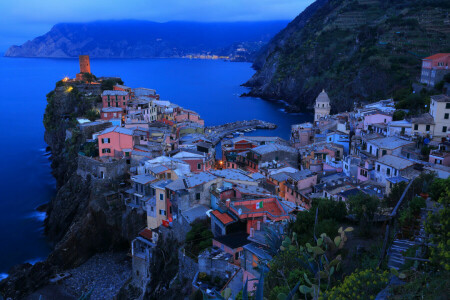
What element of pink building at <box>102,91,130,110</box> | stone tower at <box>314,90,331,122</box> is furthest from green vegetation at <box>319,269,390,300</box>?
stone tower at <box>314,90,331,122</box>

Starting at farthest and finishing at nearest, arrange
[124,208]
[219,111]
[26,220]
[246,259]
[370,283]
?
[219,111] < [26,220] < [124,208] < [246,259] < [370,283]

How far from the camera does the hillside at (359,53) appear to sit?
48281 millimetres

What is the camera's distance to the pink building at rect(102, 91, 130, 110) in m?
36.2

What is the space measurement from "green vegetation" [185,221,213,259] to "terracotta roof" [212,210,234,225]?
0.71 m

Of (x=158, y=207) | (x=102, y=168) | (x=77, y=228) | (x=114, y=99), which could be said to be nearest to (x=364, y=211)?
(x=158, y=207)

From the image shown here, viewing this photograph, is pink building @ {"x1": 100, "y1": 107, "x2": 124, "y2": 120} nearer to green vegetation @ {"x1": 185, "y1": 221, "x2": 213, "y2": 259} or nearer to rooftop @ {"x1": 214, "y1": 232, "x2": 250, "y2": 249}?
green vegetation @ {"x1": 185, "y1": 221, "x2": 213, "y2": 259}

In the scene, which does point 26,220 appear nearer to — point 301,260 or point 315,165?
point 315,165

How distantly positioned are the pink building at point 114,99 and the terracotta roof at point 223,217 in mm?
23986

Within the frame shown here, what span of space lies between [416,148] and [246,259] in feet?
47.1

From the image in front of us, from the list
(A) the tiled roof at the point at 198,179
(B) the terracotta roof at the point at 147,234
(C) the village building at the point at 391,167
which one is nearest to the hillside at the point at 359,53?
(C) the village building at the point at 391,167

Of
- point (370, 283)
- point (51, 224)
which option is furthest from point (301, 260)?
point (51, 224)

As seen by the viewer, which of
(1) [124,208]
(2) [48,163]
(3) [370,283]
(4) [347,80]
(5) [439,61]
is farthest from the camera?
(4) [347,80]

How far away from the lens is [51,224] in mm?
24953

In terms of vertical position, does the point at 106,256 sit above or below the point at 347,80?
below
